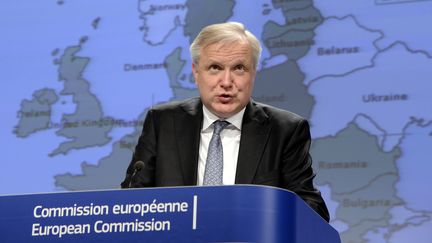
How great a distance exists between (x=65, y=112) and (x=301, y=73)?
1.39 meters

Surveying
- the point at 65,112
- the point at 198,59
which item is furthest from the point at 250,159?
the point at 65,112

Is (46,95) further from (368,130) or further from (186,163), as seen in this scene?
(186,163)

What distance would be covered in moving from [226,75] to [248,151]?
235 mm

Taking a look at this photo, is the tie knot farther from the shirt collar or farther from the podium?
the podium

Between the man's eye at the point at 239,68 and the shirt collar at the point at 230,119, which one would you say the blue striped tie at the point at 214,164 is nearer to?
the shirt collar at the point at 230,119

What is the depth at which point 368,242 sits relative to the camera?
146 inches

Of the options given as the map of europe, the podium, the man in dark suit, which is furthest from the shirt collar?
the map of europe

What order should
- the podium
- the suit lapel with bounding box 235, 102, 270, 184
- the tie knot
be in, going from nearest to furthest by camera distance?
1. the podium
2. the suit lapel with bounding box 235, 102, 270, 184
3. the tie knot

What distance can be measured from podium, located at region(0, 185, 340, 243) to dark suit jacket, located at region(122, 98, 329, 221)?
1.57 feet

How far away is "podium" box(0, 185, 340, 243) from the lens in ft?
5.01

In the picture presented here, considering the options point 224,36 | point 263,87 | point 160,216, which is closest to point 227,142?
point 224,36

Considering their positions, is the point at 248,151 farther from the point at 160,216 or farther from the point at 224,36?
the point at 160,216

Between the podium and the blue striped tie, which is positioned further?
the blue striped tie

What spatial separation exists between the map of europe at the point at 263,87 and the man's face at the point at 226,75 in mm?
1711
